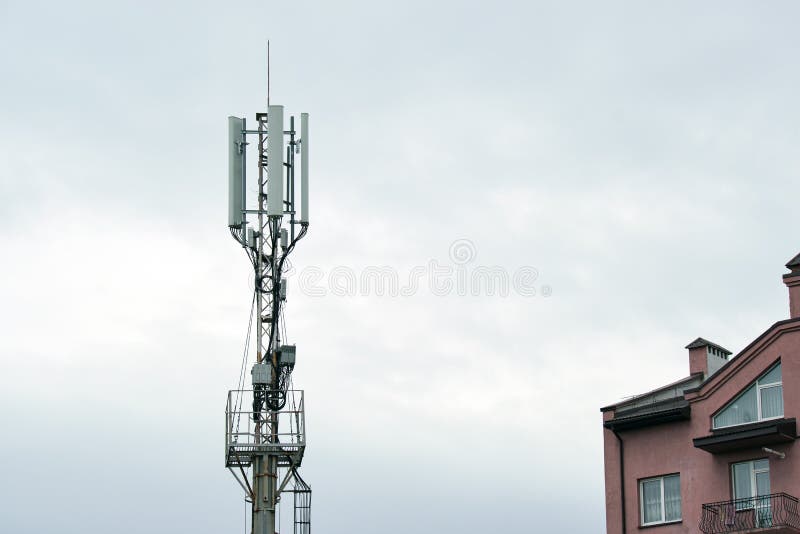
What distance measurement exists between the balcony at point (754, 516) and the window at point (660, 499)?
1869mm

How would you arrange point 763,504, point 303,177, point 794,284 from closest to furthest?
point 763,504 < point 794,284 < point 303,177

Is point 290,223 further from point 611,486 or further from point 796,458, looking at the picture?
point 796,458

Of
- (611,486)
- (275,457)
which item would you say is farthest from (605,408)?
(275,457)

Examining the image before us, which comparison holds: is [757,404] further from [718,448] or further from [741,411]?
[718,448]

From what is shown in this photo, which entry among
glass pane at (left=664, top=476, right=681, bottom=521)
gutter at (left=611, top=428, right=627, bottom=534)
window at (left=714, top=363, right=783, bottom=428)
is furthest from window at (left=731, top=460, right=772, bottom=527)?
gutter at (left=611, top=428, right=627, bottom=534)

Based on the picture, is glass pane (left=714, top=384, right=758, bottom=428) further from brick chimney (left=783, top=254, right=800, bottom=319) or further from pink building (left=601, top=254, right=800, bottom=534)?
brick chimney (left=783, top=254, right=800, bottom=319)

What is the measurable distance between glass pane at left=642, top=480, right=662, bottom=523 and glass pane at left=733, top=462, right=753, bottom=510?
11.1ft

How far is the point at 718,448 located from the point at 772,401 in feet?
8.76

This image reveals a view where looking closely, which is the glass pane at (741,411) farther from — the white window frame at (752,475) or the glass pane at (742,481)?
the glass pane at (742,481)

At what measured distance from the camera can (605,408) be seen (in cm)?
6600

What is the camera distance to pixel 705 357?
68.2 metres

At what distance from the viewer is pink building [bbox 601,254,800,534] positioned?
60094 mm

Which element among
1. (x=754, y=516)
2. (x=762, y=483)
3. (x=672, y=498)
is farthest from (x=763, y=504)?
(x=672, y=498)

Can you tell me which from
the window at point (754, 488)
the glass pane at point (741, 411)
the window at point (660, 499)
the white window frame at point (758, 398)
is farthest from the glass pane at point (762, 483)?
the window at point (660, 499)
